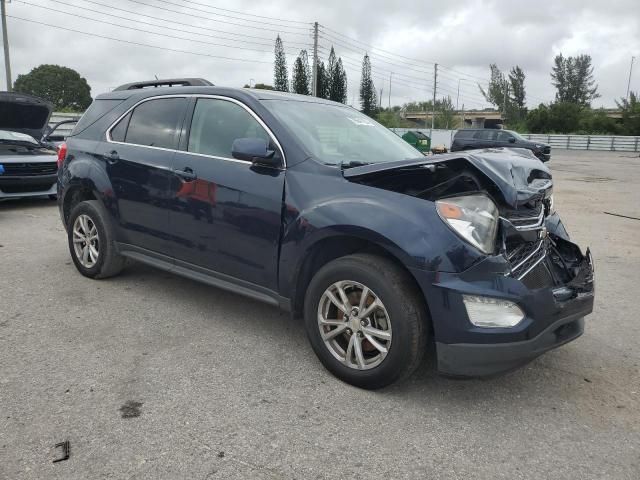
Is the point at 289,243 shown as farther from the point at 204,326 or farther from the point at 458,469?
the point at 458,469

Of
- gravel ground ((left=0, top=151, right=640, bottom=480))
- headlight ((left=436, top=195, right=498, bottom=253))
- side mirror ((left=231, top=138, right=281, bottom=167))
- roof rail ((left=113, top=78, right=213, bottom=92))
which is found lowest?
gravel ground ((left=0, top=151, right=640, bottom=480))

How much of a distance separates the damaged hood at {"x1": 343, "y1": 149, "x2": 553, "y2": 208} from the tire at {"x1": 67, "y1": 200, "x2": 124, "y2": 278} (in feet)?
8.39

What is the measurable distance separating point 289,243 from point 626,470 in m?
2.07

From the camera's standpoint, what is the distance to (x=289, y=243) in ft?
10.9

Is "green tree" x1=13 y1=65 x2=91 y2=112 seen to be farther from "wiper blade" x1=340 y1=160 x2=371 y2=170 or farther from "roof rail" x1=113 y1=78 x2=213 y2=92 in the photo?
"wiper blade" x1=340 y1=160 x2=371 y2=170

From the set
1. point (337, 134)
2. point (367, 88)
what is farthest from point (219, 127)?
point (367, 88)

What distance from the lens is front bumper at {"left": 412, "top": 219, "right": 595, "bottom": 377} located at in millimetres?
2701

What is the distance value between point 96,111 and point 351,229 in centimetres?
324

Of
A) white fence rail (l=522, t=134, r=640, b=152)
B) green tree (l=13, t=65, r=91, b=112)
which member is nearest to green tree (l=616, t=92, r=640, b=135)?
white fence rail (l=522, t=134, r=640, b=152)

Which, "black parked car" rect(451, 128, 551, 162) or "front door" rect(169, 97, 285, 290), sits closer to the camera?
"front door" rect(169, 97, 285, 290)

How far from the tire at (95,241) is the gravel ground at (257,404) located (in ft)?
1.35

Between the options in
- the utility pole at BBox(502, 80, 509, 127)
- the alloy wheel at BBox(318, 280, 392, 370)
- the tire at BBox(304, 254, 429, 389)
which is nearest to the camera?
the tire at BBox(304, 254, 429, 389)

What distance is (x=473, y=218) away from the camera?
2809 millimetres

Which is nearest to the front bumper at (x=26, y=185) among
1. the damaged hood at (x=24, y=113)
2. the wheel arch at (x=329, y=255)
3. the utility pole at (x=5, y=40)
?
the damaged hood at (x=24, y=113)
